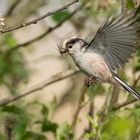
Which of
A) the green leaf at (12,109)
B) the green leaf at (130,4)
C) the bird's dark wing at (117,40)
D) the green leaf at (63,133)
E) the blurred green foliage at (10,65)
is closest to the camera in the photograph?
the bird's dark wing at (117,40)

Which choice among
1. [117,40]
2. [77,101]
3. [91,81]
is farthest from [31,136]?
[117,40]

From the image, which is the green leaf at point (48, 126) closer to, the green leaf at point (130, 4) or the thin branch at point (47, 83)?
the thin branch at point (47, 83)

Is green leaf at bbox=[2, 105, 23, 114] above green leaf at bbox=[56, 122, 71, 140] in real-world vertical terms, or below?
above

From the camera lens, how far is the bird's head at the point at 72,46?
8.11ft

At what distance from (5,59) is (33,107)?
489mm

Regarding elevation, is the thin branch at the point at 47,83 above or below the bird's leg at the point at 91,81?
above

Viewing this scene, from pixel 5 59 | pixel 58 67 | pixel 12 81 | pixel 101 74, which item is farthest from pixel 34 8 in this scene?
pixel 58 67

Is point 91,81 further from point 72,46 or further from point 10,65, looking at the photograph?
point 10,65

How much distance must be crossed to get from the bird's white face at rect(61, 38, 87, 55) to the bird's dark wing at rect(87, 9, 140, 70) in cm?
5

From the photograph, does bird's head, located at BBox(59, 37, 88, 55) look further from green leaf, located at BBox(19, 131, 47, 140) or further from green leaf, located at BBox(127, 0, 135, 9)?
green leaf, located at BBox(19, 131, 47, 140)

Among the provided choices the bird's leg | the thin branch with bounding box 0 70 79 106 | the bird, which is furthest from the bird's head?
the thin branch with bounding box 0 70 79 106

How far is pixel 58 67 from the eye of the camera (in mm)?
6504

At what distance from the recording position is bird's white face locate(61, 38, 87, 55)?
2473 millimetres

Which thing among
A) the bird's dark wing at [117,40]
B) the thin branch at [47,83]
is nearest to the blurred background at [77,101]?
the thin branch at [47,83]
